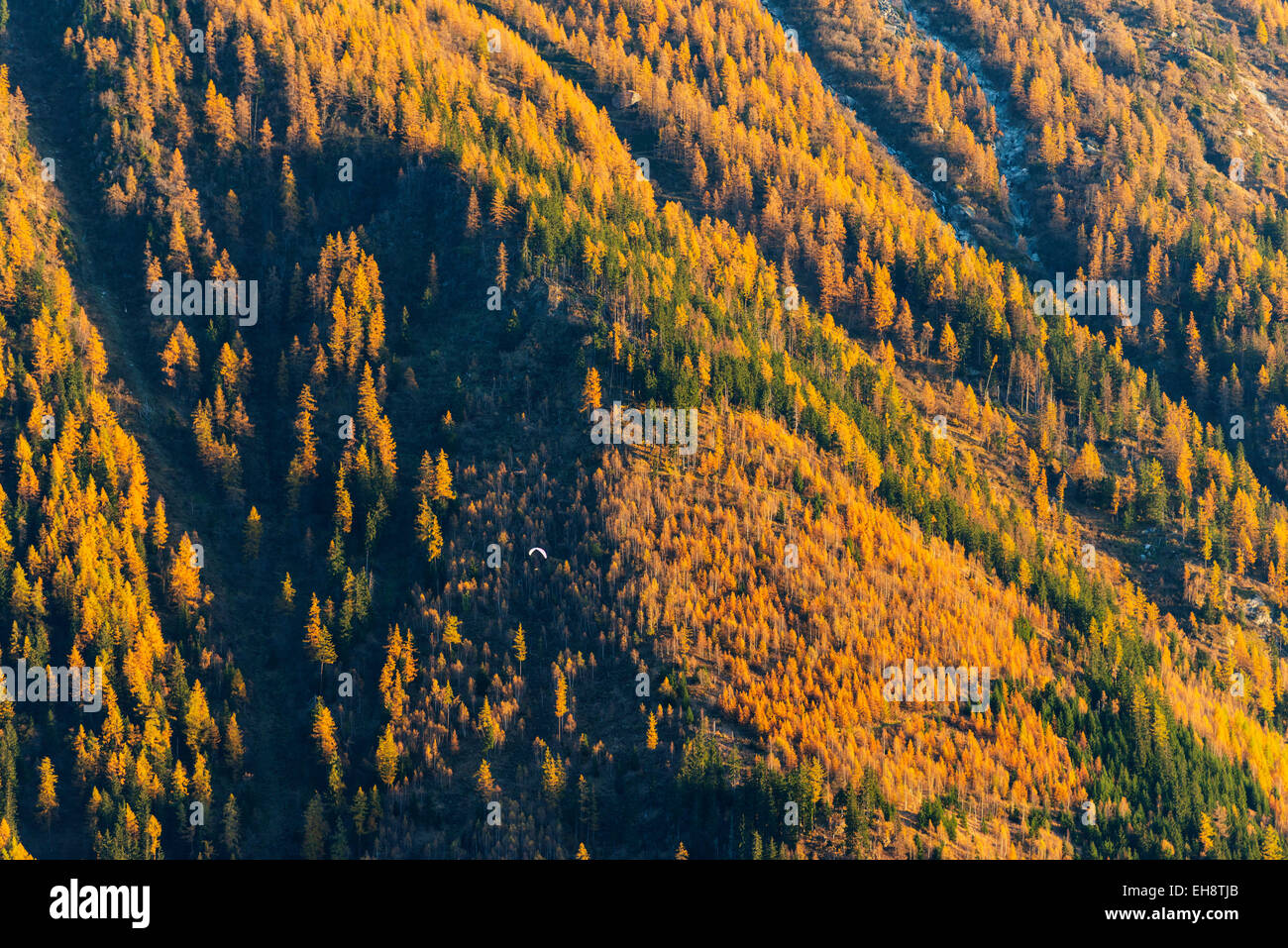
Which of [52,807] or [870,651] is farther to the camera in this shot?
[870,651]

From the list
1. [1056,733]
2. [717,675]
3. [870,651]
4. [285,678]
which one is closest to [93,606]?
[285,678]

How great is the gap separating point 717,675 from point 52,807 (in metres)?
77.4

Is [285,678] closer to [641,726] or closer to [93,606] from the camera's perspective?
[93,606]

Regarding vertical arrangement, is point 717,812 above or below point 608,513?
below

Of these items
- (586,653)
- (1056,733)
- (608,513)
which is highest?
(608,513)

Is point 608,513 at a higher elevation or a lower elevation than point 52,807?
higher

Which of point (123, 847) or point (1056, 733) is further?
point (1056, 733)

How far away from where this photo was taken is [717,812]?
17100cm

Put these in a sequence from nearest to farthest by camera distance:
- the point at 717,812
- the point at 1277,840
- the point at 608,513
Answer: the point at 717,812 < the point at 1277,840 < the point at 608,513

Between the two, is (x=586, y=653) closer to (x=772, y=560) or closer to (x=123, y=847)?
(x=772, y=560)

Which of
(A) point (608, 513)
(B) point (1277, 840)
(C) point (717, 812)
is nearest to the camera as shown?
(C) point (717, 812)

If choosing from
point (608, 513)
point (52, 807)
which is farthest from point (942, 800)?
point (52, 807)

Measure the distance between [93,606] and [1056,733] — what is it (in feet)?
393

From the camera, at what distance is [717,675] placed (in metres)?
184
